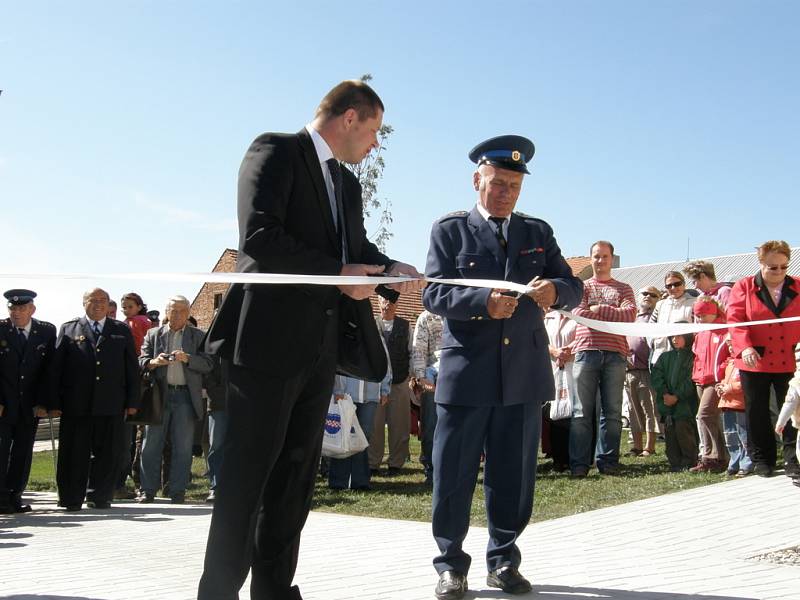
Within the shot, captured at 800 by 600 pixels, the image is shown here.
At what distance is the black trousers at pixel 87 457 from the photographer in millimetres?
10203

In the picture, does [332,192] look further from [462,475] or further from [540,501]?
[540,501]

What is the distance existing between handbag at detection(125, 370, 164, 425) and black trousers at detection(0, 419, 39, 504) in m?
1.05

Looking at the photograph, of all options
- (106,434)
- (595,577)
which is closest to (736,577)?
(595,577)

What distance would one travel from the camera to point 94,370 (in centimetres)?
1035

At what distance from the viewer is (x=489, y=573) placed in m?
5.11

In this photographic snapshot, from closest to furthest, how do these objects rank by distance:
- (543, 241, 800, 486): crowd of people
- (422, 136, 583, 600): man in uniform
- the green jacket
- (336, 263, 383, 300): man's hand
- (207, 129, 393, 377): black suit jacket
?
(207, 129, 393, 377): black suit jacket → (336, 263, 383, 300): man's hand → (422, 136, 583, 600): man in uniform → (543, 241, 800, 486): crowd of people → the green jacket

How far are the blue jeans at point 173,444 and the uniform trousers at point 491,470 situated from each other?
630 cm

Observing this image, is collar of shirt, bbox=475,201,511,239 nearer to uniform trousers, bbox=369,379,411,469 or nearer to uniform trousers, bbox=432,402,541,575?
uniform trousers, bbox=432,402,541,575

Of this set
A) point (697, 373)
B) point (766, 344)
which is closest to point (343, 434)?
point (697, 373)

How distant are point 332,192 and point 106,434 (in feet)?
23.3

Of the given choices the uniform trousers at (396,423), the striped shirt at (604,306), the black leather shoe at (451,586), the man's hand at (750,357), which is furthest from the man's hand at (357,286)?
the uniform trousers at (396,423)

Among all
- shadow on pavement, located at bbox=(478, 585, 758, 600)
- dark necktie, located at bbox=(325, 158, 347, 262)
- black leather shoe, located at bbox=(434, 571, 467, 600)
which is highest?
dark necktie, located at bbox=(325, 158, 347, 262)

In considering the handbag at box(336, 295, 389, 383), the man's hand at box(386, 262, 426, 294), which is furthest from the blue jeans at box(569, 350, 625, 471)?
the handbag at box(336, 295, 389, 383)

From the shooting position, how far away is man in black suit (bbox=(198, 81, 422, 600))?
388 cm
